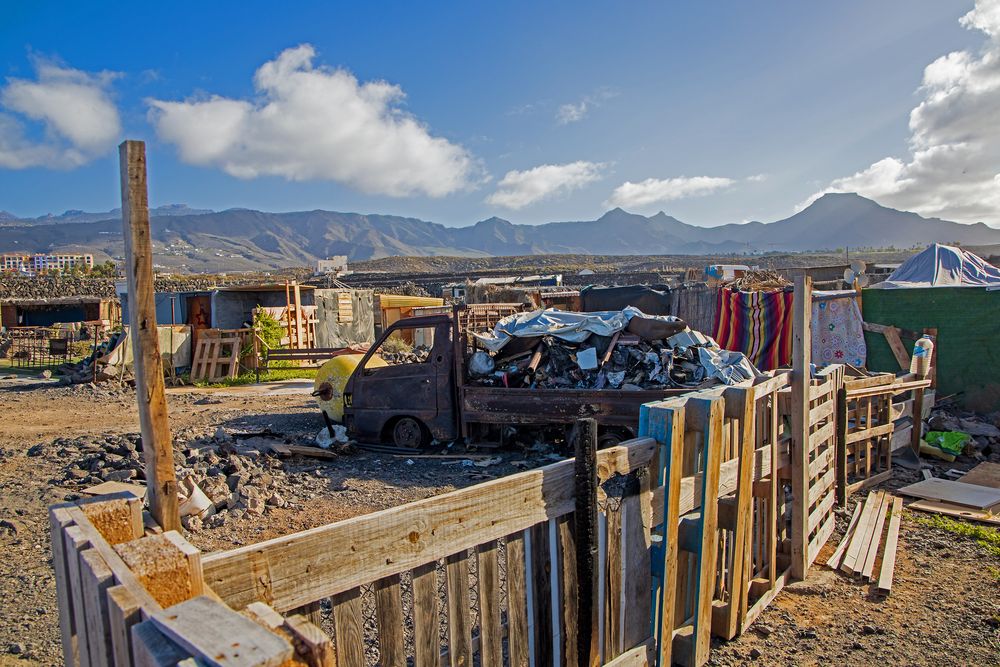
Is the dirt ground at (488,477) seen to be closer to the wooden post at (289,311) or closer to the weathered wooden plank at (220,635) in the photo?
the weathered wooden plank at (220,635)

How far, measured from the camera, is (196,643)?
3.94 feet

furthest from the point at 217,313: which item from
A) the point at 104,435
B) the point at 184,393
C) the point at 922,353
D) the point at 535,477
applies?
the point at 535,477

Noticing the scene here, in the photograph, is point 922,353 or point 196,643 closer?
point 196,643

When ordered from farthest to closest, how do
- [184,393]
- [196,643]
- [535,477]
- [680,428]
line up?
[184,393] < [680,428] < [535,477] < [196,643]

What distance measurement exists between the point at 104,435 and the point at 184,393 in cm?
628

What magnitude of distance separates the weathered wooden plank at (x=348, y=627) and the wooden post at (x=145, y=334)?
1.35 metres

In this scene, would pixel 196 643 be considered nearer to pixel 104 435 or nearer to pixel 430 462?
pixel 430 462

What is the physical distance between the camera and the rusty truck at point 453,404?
27.4ft

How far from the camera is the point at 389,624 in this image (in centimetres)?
204

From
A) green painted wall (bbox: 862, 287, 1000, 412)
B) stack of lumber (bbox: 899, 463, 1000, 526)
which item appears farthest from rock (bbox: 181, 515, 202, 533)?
green painted wall (bbox: 862, 287, 1000, 412)

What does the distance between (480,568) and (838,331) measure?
12144mm

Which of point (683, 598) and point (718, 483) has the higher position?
point (718, 483)

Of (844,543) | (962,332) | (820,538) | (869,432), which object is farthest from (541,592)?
(962,332)

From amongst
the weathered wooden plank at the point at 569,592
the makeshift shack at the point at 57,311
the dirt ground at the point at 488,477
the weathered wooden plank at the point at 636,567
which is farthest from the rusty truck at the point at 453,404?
the makeshift shack at the point at 57,311
